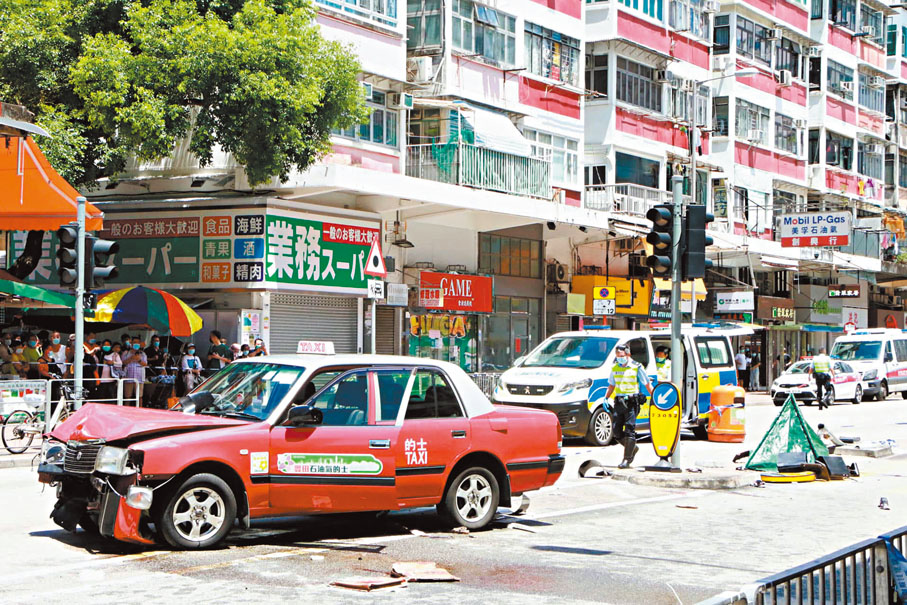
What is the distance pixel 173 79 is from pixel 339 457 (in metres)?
14.0

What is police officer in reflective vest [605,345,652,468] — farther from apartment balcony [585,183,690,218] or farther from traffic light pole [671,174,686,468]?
apartment balcony [585,183,690,218]

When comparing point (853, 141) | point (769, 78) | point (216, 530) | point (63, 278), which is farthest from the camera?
point (853, 141)

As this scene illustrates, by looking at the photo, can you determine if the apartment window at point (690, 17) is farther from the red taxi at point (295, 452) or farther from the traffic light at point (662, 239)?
the red taxi at point (295, 452)

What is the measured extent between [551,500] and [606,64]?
25.3 metres

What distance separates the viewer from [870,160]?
56156 mm

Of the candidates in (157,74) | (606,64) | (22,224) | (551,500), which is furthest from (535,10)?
(551,500)

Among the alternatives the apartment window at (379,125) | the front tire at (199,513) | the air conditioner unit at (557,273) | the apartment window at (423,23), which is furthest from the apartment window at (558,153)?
the front tire at (199,513)

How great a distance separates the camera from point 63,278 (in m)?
16.5

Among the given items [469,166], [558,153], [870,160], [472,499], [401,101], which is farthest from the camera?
[870,160]

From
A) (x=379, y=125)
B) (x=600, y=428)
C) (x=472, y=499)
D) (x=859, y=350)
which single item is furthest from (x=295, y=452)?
(x=859, y=350)

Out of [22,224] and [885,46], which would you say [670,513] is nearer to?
[22,224]

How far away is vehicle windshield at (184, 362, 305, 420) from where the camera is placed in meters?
9.92

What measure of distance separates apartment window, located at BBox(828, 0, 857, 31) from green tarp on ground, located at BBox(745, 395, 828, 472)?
4100 centimetres

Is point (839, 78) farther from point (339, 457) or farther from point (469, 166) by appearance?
point (339, 457)
